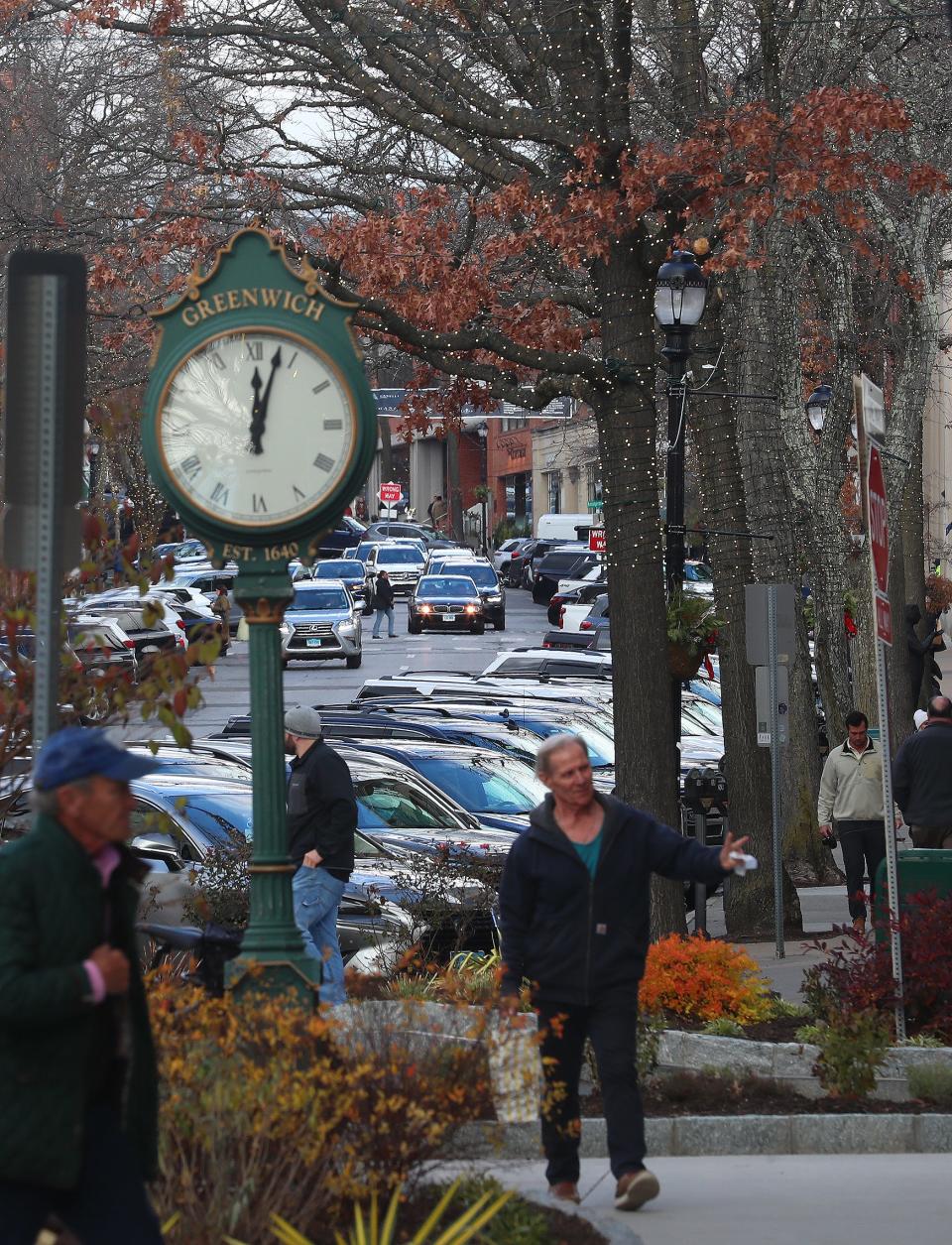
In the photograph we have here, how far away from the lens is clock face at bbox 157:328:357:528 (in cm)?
782

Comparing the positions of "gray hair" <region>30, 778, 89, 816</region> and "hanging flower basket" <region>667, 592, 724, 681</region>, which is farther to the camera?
"hanging flower basket" <region>667, 592, 724, 681</region>

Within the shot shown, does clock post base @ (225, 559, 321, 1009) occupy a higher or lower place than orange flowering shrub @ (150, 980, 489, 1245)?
higher

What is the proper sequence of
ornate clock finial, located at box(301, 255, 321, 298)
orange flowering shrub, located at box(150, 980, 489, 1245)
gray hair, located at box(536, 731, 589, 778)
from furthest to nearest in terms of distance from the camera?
ornate clock finial, located at box(301, 255, 321, 298) → gray hair, located at box(536, 731, 589, 778) → orange flowering shrub, located at box(150, 980, 489, 1245)

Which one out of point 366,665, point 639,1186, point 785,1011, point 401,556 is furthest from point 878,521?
point 401,556

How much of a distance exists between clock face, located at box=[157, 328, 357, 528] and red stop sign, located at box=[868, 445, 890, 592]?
2986 mm

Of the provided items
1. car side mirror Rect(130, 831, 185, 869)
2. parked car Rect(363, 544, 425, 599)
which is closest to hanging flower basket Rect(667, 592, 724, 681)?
car side mirror Rect(130, 831, 185, 869)

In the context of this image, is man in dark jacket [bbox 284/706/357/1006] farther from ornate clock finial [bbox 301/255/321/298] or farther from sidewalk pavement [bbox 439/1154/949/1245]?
ornate clock finial [bbox 301/255/321/298]

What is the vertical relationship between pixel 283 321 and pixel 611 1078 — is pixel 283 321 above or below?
above

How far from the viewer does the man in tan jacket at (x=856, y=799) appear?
16750 millimetres

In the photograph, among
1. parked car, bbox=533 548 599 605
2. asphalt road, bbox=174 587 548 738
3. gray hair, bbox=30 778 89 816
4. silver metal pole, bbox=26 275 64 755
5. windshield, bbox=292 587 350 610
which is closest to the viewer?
gray hair, bbox=30 778 89 816

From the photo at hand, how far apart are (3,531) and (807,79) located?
17.9 m

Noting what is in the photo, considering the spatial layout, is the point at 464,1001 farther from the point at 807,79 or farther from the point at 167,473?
the point at 807,79

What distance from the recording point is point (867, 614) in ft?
108

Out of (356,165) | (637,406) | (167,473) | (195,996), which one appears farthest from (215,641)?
(356,165)
